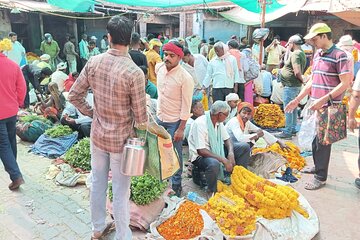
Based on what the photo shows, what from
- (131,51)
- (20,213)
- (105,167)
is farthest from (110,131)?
(131,51)

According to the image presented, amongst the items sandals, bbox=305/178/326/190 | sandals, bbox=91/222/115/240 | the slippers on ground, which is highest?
sandals, bbox=91/222/115/240

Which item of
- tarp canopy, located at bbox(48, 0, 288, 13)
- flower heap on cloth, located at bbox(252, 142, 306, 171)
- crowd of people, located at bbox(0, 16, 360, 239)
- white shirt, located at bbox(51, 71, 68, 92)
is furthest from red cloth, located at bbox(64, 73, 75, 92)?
flower heap on cloth, located at bbox(252, 142, 306, 171)

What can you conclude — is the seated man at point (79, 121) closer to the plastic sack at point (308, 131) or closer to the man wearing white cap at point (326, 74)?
the plastic sack at point (308, 131)

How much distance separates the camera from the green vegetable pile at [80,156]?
4.73 meters

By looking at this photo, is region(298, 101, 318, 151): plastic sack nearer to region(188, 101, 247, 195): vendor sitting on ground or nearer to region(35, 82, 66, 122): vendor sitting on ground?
region(188, 101, 247, 195): vendor sitting on ground

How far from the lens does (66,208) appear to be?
3701mm

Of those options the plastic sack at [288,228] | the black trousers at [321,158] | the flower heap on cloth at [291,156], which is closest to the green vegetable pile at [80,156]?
the flower heap on cloth at [291,156]

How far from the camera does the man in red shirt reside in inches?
146

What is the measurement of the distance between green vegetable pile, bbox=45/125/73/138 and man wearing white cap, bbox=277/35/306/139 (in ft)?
13.3

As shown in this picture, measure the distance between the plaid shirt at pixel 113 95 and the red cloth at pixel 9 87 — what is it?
5.03 ft

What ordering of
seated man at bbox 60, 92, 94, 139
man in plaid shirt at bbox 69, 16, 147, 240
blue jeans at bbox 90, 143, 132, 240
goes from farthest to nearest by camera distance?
seated man at bbox 60, 92, 94, 139, blue jeans at bbox 90, 143, 132, 240, man in plaid shirt at bbox 69, 16, 147, 240

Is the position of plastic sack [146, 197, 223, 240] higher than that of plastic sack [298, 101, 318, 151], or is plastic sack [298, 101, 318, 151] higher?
plastic sack [298, 101, 318, 151]

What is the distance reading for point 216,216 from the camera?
3.07m

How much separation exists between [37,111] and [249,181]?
5565mm
